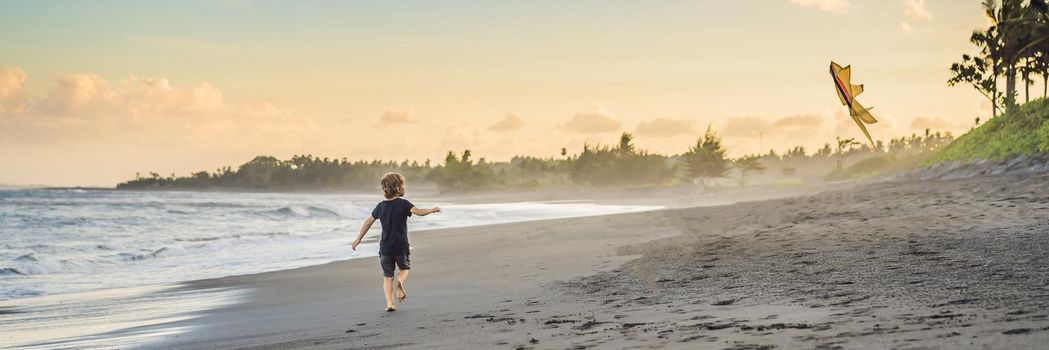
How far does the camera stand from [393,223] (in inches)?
327

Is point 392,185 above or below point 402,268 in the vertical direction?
above

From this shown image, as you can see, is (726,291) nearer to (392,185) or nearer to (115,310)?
(392,185)

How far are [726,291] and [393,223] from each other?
140 inches

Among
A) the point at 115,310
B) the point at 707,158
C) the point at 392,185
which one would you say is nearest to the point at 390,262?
the point at 392,185

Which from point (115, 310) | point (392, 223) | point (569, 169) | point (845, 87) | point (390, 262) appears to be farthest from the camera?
point (569, 169)

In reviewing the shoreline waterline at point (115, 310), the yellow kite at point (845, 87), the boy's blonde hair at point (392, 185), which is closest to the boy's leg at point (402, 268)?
the boy's blonde hair at point (392, 185)

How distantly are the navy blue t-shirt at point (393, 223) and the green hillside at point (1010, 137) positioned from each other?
2272 cm

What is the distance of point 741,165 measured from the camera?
87.6 meters

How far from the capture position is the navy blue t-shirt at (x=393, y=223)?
27.2 feet

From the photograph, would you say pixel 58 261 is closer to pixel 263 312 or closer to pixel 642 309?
pixel 263 312

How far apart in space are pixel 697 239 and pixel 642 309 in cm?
713

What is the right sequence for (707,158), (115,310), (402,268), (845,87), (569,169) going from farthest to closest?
(569,169) → (707,158) → (845,87) → (115,310) → (402,268)

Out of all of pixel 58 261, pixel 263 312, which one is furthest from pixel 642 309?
pixel 58 261

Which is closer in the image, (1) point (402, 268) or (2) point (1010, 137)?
(1) point (402, 268)
